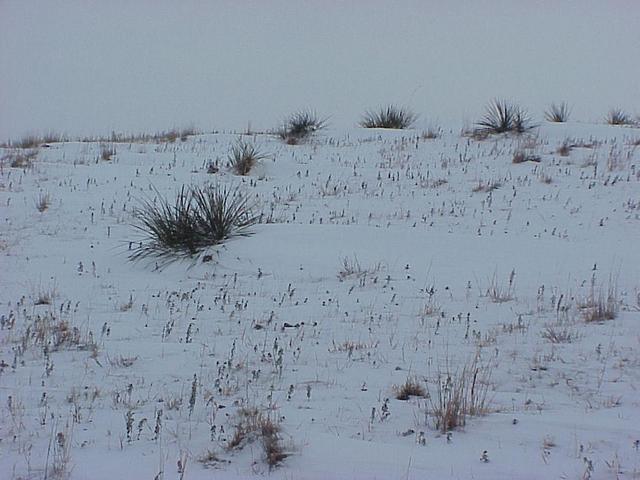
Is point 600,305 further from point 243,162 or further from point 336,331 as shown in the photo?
point 243,162

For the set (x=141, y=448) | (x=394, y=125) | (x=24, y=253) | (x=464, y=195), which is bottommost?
(x=141, y=448)

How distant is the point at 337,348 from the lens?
521 centimetres

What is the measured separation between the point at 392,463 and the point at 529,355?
191cm

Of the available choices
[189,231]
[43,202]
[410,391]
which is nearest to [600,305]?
[410,391]

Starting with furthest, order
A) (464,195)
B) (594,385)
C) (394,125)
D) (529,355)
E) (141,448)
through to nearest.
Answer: (394,125) → (464,195) → (529,355) → (594,385) → (141,448)

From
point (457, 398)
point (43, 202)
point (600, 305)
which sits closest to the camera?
point (457, 398)

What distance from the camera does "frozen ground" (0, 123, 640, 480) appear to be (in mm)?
3557

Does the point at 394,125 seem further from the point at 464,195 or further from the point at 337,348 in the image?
the point at 337,348

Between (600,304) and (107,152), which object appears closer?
(600,304)

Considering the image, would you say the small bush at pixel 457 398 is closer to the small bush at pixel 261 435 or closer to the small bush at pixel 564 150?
the small bush at pixel 261 435

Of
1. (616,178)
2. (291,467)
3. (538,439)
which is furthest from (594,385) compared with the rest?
(616,178)

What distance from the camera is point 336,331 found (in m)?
5.65

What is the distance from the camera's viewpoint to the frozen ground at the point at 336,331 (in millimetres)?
3557

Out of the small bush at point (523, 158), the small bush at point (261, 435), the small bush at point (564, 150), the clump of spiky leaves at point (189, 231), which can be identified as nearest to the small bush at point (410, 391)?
the small bush at point (261, 435)
